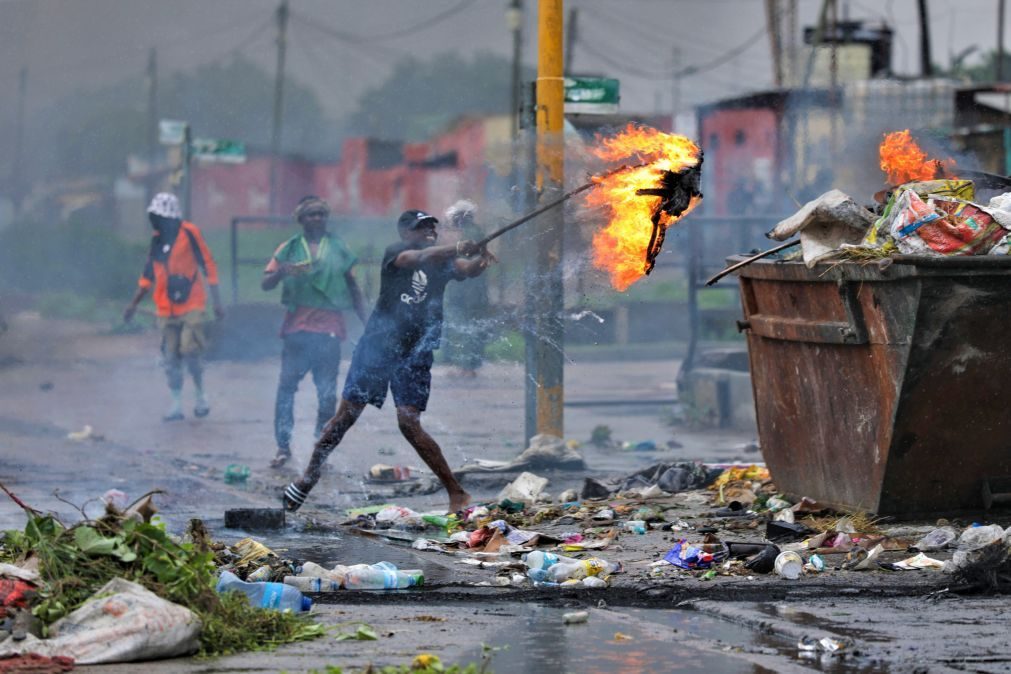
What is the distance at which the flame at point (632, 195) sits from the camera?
816 cm

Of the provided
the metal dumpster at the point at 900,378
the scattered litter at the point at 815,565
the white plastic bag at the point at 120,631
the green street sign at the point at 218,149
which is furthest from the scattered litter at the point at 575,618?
the green street sign at the point at 218,149

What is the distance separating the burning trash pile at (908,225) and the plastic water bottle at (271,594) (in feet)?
9.79

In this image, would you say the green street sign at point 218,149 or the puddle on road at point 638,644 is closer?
the puddle on road at point 638,644

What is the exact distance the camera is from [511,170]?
1021 centimetres

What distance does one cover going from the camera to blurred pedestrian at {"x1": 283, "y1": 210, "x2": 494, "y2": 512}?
8.34m

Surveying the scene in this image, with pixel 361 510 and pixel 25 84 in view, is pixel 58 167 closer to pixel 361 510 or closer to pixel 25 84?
pixel 25 84

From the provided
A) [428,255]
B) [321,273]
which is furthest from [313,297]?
[428,255]

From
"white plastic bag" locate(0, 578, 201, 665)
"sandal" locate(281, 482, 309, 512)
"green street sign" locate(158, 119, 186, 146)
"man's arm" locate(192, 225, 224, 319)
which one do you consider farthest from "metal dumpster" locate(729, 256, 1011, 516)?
"green street sign" locate(158, 119, 186, 146)

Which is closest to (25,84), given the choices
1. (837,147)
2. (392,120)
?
(837,147)

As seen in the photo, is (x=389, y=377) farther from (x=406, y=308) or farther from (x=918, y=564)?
(x=918, y=564)

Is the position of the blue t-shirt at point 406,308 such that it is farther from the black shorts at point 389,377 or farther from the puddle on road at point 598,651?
the puddle on road at point 598,651

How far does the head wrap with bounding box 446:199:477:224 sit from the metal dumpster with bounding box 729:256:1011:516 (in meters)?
2.64

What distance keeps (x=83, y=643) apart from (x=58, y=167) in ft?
80.6

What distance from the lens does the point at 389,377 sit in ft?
27.7
